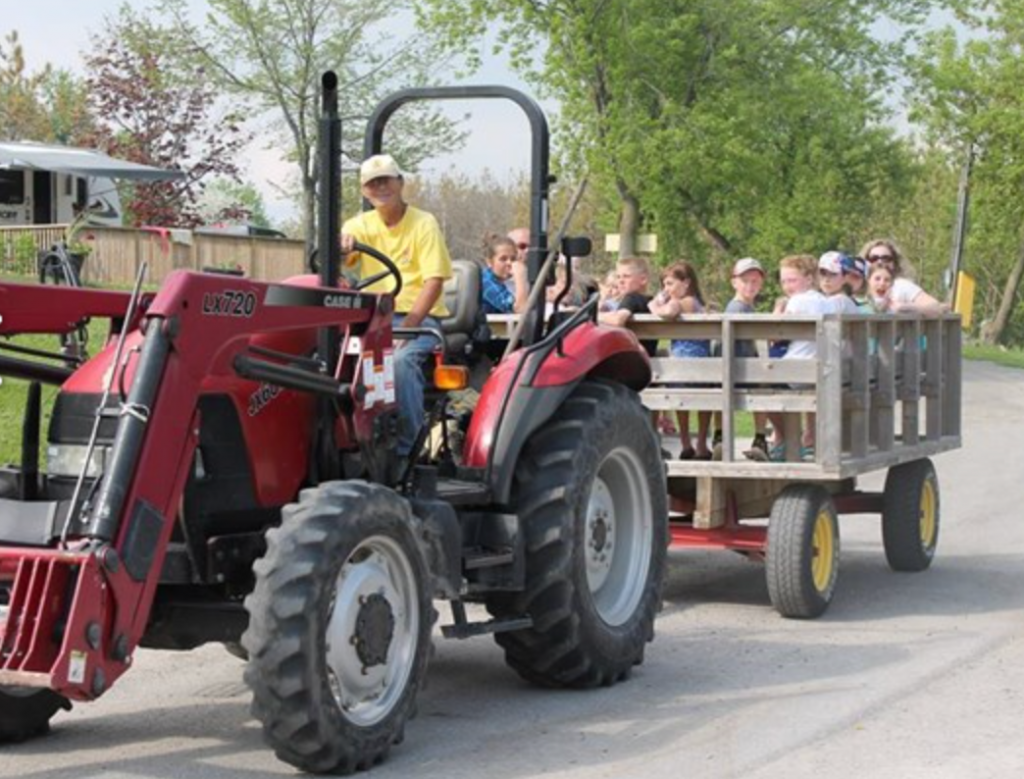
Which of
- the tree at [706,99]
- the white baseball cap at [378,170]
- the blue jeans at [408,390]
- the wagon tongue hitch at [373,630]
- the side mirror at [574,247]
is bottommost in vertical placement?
the wagon tongue hitch at [373,630]

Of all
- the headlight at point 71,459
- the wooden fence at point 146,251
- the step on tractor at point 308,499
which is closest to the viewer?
the step on tractor at point 308,499

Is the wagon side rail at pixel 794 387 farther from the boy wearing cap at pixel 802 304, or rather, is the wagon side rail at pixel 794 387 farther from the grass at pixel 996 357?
the grass at pixel 996 357

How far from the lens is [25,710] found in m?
7.46

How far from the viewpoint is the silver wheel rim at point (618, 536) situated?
8.93 meters

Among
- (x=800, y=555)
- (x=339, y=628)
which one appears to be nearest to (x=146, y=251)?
(x=800, y=555)

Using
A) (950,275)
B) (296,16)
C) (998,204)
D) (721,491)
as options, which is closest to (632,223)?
(950,275)

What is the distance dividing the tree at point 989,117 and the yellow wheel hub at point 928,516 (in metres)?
39.8

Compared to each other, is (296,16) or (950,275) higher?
(296,16)

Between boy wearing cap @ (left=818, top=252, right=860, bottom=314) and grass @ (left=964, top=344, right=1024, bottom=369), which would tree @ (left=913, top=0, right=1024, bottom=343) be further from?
boy wearing cap @ (left=818, top=252, right=860, bottom=314)

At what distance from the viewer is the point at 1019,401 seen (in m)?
29.8

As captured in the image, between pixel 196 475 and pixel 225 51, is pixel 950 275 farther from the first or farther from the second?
pixel 196 475

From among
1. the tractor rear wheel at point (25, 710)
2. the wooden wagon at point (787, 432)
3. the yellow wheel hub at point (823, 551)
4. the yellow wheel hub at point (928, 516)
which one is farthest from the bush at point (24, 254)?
the tractor rear wheel at point (25, 710)

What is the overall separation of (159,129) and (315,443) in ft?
132

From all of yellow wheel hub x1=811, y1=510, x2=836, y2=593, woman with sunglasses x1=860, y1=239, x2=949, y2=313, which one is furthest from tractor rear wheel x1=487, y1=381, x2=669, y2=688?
woman with sunglasses x1=860, y1=239, x2=949, y2=313
